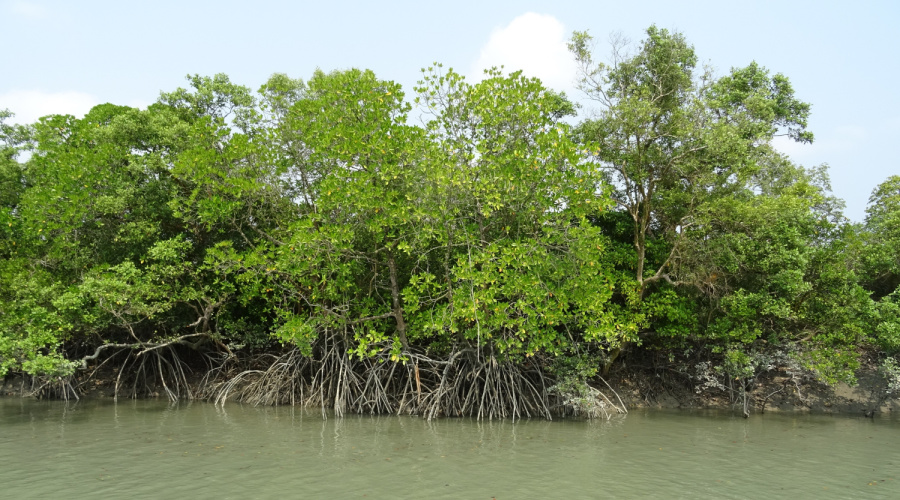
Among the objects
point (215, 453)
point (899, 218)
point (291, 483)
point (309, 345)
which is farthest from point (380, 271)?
point (899, 218)

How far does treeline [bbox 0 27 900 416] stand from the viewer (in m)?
12.1

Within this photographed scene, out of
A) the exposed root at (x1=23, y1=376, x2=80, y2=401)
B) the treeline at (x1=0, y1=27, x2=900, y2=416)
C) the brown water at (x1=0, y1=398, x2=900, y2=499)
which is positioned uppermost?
the treeline at (x1=0, y1=27, x2=900, y2=416)

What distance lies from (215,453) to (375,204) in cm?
510

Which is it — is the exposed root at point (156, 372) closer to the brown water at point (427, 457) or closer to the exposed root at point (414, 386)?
the exposed root at point (414, 386)

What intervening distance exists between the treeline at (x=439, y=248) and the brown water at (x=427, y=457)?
1262 mm

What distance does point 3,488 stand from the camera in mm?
7043

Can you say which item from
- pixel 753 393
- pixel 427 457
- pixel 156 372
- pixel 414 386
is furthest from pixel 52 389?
pixel 753 393

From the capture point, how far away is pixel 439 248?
13.3 meters

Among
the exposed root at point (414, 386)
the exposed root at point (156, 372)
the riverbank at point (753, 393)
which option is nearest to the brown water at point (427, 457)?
the exposed root at point (414, 386)

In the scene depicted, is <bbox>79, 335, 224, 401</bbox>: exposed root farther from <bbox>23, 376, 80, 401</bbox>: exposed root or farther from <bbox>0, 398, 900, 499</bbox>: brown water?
<bbox>0, 398, 900, 499</bbox>: brown water

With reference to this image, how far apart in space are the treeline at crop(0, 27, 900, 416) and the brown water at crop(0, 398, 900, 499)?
1262 mm

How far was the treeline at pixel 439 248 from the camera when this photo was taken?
12109 mm

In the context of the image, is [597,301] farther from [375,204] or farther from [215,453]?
[215,453]

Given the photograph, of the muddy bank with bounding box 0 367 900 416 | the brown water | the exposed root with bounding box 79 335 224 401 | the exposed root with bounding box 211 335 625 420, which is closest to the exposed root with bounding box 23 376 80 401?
the muddy bank with bounding box 0 367 900 416
